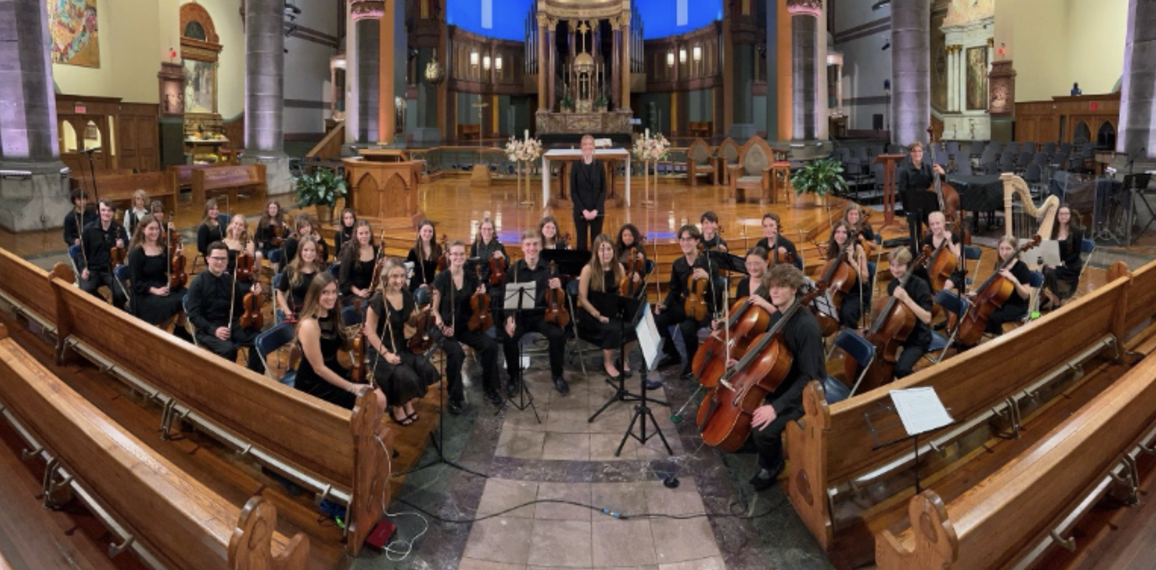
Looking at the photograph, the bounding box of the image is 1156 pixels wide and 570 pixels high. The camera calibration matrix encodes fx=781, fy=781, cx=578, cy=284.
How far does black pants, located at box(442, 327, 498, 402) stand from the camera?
18.4 ft


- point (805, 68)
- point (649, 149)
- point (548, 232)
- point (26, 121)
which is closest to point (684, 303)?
point (548, 232)

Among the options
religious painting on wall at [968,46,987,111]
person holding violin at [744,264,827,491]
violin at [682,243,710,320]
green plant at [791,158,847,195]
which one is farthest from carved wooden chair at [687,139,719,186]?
person holding violin at [744,264,827,491]

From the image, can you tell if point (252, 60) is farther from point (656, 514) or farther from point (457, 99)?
point (656, 514)

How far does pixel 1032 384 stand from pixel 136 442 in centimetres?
506

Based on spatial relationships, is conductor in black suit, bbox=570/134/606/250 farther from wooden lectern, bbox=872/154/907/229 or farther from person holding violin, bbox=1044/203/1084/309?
wooden lectern, bbox=872/154/907/229

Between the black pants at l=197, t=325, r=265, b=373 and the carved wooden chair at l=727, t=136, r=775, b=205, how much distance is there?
10.4m

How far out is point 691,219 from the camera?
12.2 m

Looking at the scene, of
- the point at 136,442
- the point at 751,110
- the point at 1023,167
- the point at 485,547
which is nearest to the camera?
the point at 136,442

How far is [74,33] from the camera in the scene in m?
17.9

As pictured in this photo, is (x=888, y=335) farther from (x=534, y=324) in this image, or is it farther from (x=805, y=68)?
(x=805, y=68)

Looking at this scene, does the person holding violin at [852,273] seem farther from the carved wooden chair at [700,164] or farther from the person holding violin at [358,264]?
the carved wooden chair at [700,164]

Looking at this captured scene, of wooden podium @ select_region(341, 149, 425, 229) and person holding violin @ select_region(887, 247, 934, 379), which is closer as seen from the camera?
person holding violin @ select_region(887, 247, 934, 379)

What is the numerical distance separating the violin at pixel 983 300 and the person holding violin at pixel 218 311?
5410 millimetres

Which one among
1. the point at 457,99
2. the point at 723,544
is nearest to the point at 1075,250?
the point at 723,544
